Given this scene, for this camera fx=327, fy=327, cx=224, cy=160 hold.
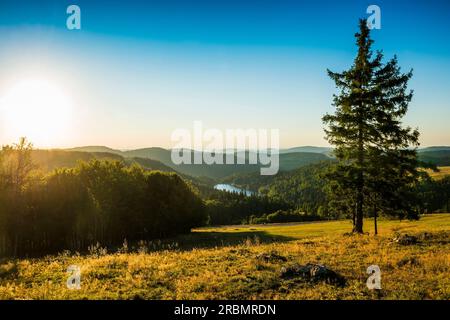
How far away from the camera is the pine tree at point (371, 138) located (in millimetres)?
26625

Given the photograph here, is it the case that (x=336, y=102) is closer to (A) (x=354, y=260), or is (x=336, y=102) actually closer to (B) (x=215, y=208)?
(A) (x=354, y=260)

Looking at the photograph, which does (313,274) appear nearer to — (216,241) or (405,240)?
(405,240)

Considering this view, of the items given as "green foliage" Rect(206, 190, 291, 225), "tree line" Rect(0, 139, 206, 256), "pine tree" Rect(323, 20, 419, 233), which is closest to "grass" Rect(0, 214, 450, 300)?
"pine tree" Rect(323, 20, 419, 233)

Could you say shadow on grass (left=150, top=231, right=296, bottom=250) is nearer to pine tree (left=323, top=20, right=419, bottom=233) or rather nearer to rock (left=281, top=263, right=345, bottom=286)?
pine tree (left=323, top=20, right=419, bottom=233)

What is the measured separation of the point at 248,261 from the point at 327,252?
17.3 ft

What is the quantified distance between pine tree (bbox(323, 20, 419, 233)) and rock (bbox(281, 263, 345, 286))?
16.1m

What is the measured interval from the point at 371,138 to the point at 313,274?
1882 centimetres

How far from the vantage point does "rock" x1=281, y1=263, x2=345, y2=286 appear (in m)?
11.8

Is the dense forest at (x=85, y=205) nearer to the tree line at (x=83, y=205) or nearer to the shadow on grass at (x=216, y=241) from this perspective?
the tree line at (x=83, y=205)

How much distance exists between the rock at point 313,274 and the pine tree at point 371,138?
1613 centimetres

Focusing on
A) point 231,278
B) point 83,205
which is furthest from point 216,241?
point 231,278

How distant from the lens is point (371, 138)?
27.4 metres

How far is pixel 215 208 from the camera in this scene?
161 meters

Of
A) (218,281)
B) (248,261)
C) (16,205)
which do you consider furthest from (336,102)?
(16,205)
